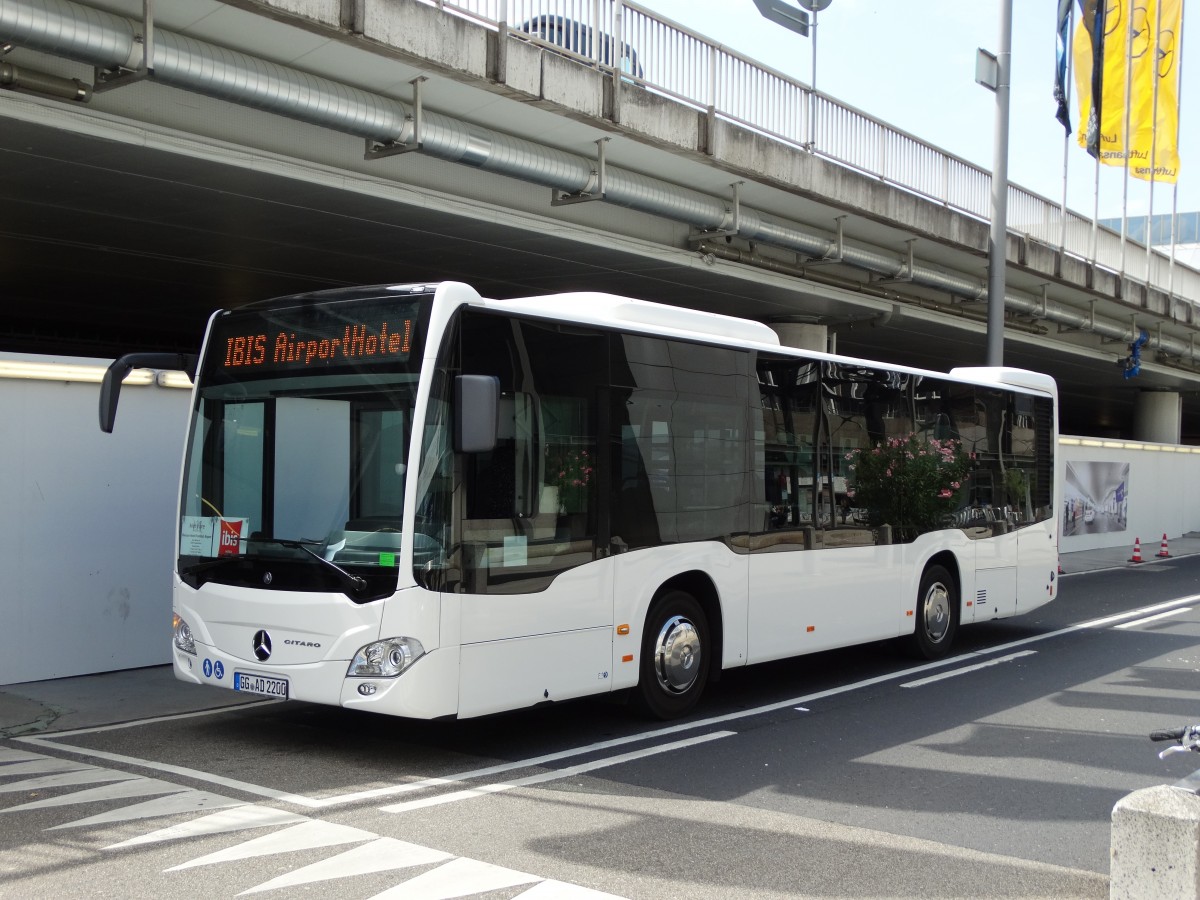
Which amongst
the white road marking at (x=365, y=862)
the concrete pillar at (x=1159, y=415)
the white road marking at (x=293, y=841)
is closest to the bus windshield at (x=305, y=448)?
the white road marking at (x=293, y=841)

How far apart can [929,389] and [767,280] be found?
24.2ft

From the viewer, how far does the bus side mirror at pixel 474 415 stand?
7262mm

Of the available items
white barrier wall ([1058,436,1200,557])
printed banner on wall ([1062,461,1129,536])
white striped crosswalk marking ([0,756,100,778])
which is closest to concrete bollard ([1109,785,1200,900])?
white striped crosswalk marking ([0,756,100,778])

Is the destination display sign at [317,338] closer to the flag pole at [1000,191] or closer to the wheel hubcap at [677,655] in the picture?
the wheel hubcap at [677,655]

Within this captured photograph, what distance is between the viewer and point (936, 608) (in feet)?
41.8

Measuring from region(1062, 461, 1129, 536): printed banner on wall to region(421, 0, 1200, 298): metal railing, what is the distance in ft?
16.5

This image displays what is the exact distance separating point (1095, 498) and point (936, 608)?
18632mm

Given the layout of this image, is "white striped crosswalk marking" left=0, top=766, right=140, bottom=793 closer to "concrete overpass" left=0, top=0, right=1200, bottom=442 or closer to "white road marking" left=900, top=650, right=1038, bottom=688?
"concrete overpass" left=0, top=0, right=1200, bottom=442

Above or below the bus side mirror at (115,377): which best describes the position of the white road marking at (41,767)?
below

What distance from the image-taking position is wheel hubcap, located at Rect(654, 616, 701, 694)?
9031 mm

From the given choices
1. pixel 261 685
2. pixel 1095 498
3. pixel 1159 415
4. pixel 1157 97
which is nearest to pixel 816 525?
pixel 261 685

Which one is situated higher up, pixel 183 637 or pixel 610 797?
pixel 183 637

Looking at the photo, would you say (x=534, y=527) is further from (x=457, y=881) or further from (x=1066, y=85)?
(x=1066, y=85)

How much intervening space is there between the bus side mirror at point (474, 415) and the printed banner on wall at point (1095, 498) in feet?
75.4
